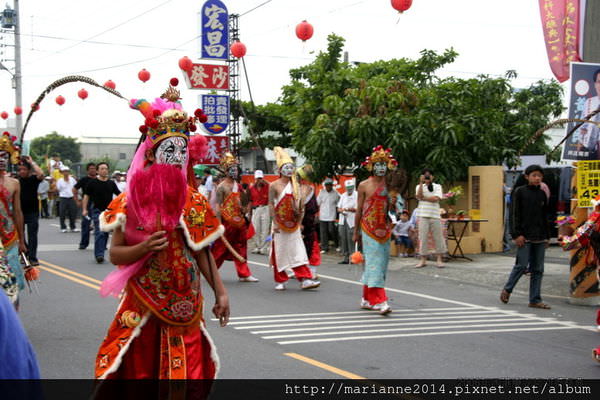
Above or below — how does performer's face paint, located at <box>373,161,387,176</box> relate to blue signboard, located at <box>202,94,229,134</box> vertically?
below

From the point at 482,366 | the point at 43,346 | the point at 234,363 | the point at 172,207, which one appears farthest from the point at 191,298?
the point at 43,346

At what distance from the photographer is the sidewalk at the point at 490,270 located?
12477mm

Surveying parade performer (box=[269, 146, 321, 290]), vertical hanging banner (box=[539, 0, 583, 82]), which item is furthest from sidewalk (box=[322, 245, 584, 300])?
vertical hanging banner (box=[539, 0, 583, 82])

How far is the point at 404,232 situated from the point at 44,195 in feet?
56.0

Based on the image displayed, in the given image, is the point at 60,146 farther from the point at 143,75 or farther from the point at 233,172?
the point at 233,172

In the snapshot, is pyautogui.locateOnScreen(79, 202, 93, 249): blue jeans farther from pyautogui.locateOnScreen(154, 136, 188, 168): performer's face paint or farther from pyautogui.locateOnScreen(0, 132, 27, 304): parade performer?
pyautogui.locateOnScreen(154, 136, 188, 168): performer's face paint

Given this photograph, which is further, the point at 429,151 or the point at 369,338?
the point at 429,151

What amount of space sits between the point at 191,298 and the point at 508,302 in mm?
7403

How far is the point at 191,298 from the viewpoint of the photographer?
4.40m

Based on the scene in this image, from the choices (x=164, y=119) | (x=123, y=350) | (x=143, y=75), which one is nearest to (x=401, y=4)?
(x=164, y=119)

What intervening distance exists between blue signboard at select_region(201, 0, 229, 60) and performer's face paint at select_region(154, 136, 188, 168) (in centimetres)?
1923

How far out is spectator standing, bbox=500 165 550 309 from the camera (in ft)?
33.2

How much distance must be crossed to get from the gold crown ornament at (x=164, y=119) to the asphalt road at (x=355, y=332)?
2.66 m

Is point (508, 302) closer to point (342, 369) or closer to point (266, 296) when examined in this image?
point (266, 296)
